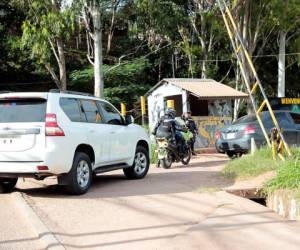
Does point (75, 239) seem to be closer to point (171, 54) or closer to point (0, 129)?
point (0, 129)

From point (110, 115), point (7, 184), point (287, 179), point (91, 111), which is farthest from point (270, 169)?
point (7, 184)

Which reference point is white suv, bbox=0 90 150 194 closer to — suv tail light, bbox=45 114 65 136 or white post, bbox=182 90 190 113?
suv tail light, bbox=45 114 65 136

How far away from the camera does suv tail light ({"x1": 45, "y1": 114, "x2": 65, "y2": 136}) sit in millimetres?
10062

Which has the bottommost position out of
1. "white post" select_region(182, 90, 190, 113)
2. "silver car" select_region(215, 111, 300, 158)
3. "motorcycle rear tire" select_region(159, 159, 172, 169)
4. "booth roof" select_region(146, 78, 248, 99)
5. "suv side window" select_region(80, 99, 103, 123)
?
"motorcycle rear tire" select_region(159, 159, 172, 169)

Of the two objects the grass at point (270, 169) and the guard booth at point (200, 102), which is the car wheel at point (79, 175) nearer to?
the grass at point (270, 169)

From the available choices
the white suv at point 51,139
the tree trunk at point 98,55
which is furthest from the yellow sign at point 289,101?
the white suv at point 51,139

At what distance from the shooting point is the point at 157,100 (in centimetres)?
2453

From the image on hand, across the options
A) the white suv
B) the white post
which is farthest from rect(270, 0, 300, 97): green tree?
the white suv

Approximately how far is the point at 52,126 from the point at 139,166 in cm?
400

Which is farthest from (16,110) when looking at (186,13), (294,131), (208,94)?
(186,13)

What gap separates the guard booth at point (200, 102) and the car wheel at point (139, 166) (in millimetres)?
8221

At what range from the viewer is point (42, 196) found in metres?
10.8

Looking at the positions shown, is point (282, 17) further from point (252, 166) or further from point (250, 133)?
point (252, 166)

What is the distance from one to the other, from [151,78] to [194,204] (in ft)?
90.5
